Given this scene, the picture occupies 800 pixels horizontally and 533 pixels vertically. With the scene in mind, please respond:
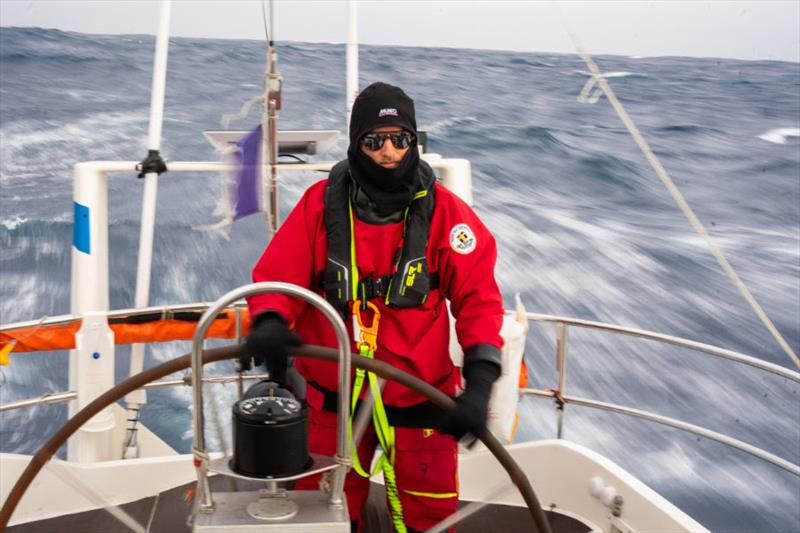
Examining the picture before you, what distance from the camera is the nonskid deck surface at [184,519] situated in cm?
240

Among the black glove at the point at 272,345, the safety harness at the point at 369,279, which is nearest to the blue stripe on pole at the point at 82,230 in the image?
the safety harness at the point at 369,279

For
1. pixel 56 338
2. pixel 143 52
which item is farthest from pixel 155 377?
pixel 143 52

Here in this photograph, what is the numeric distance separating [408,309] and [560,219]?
7772 mm

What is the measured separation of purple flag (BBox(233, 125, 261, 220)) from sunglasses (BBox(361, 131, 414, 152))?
3.49ft

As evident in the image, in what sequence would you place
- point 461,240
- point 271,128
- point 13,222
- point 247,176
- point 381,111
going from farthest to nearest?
point 13,222 < point 247,176 < point 271,128 < point 461,240 < point 381,111

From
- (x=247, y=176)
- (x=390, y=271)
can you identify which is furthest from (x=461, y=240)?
(x=247, y=176)

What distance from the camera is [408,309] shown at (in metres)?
1.81

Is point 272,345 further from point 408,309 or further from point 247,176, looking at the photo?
point 247,176

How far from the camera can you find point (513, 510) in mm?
2553

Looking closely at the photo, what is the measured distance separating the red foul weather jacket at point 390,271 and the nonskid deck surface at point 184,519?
0.76m

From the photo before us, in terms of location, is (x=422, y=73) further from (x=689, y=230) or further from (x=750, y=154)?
(x=689, y=230)

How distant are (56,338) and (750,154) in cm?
1110

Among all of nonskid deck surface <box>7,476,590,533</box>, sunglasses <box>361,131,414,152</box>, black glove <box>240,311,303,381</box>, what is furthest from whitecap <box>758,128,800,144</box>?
black glove <box>240,311,303,381</box>

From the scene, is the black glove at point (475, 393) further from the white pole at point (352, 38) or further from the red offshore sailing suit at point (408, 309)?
the white pole at point (352, 38)
